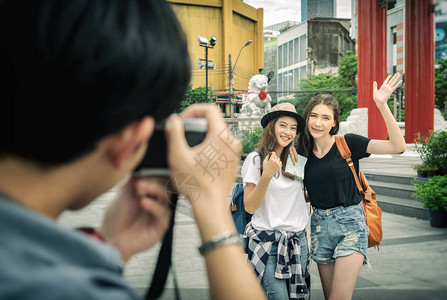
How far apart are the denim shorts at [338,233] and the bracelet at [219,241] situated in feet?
6.20

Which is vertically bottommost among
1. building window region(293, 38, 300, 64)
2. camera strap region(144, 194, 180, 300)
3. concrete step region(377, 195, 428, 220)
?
concrete step region(377, 195, 428, 220)

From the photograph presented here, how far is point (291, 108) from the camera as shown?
101 inches

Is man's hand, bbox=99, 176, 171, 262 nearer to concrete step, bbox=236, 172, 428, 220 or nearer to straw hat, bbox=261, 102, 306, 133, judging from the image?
straw hat, bbox=261, 102, 306, 133

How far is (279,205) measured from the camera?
7.80 ft

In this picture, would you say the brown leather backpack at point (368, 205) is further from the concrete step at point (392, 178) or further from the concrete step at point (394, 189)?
the concrete step at point (392, 178)

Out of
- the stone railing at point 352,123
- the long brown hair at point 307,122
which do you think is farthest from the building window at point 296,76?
the long brown hair at point 307,122

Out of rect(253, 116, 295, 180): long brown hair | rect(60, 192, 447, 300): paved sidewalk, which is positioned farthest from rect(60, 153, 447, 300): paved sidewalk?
rect(253, 116, 295, 180): long brown hair

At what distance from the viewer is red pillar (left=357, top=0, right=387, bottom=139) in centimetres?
1137

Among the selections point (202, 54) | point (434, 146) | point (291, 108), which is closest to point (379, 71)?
point (434, 146)

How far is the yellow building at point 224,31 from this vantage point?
122ft

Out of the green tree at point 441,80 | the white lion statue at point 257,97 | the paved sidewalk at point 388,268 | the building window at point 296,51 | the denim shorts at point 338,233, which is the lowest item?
the paved sidewalk at point 388,268

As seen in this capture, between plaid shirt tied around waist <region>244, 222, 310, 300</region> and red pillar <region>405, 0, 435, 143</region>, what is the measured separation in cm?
992

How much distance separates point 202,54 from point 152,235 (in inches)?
1568

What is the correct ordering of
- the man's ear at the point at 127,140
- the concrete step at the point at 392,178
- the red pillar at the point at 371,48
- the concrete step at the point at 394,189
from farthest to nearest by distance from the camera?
the red pillar at the point at 371,48 → the concrete step at the point at 392,178 → the concrete step at the point at 394,189 → the man's ear at the point at 127,140
